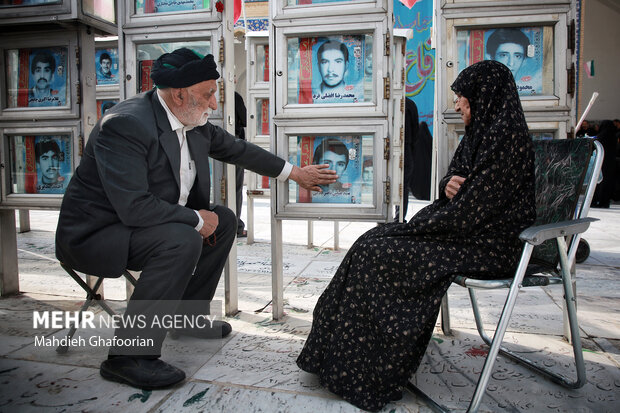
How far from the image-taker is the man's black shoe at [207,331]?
8.46 feet

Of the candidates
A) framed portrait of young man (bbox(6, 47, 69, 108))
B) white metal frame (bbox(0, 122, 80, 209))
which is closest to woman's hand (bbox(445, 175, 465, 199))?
white metal frame (bbox(0, 122, 80, 209))

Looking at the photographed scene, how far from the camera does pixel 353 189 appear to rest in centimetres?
272

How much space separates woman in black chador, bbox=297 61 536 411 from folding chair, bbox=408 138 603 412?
0.12 m

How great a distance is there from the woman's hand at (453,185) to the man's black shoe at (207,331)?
1394mm

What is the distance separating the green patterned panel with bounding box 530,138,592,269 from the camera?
2066 mm

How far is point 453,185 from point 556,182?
0.52 m

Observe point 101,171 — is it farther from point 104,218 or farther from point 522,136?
point 522,136

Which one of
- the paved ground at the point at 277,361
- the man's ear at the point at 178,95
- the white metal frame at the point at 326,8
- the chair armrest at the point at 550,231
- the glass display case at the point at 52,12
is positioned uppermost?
the glass display case at the point at 52,12

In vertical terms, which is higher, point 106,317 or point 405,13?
point 405,13

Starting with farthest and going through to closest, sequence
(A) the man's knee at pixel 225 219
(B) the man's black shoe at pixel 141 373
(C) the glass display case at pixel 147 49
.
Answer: (C) the glass display case at pixel 147 49, (A) the man's knee at pixel 225 219, (B) the man's black shoe at pixel 141 373

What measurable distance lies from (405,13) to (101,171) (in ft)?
25.7

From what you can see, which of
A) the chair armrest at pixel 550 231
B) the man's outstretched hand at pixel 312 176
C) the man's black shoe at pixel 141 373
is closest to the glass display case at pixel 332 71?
the man's outstretched hand at pixel 312 176

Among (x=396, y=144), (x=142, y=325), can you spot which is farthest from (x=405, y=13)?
(x=142, y=325)

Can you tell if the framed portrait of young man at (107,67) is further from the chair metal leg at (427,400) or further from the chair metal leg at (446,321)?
the chair metal leg at (427,400)
